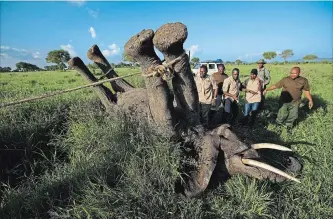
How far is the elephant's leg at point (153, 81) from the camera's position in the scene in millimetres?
3367

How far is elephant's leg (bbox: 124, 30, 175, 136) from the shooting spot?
3.37 meters

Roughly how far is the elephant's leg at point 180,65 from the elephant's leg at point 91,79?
4.99 ft

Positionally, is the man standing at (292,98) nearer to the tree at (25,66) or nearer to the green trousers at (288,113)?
the green trousers at (288,113)

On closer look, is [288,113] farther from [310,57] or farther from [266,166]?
[310,57]

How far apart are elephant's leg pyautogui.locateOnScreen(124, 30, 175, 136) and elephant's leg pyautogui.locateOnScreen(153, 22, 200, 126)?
15 cm

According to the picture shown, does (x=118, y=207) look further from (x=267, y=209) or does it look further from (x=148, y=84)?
(x=267, y=209)

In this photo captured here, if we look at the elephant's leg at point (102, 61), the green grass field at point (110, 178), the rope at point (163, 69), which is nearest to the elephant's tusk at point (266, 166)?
the green grass field at point (110, 178)

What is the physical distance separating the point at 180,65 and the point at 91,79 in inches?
80.3

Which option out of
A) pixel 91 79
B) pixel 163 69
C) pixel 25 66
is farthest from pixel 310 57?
pixel 163 69

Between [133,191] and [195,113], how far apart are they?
1449 millimetres

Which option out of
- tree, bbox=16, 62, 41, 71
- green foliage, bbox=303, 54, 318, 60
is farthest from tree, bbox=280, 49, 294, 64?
tree, bbox=16, 62, 41, 71

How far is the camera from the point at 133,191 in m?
3.51

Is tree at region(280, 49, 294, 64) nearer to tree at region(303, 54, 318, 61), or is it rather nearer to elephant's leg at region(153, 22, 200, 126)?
tree at region(303, 54, 318, 61)

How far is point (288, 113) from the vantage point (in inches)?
285
